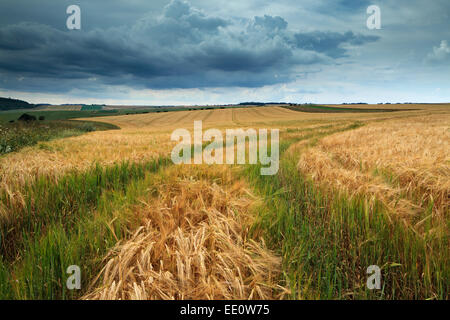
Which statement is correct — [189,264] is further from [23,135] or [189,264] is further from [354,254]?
[23,135]

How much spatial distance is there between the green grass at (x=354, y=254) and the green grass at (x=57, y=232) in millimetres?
1679

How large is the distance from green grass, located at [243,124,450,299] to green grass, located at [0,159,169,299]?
1.68 meters

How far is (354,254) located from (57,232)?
3.01 metres

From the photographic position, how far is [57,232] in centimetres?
226

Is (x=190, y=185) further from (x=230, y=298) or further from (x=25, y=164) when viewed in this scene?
(x=25, y=164)

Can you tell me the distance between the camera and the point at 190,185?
3.47m

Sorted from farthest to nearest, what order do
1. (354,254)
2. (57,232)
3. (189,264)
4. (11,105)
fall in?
(11,105) < (57,232) < (354,254) < (189,264)

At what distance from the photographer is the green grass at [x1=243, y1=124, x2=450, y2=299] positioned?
5.81 ft

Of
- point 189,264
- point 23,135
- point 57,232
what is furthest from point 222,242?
point 23,135

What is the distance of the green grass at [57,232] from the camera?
1748 millimetres

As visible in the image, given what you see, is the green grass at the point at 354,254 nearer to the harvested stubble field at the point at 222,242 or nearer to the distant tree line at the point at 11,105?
the harvested stubble field at the point at 222,242

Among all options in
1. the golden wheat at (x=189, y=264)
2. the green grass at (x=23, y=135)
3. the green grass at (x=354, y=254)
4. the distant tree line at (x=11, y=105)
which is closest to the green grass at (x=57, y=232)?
the golden wheat at (x=189, y=264)
